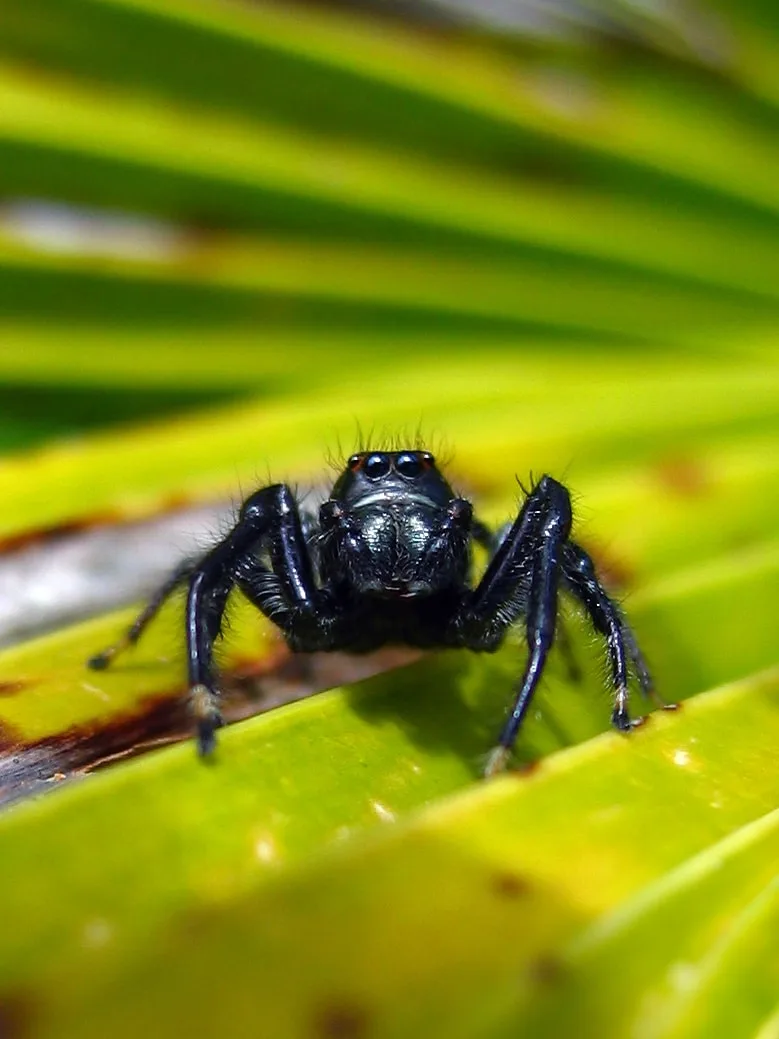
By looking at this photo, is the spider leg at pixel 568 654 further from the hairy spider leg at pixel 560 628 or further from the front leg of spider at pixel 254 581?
the front leg of spider at pixel 254 581

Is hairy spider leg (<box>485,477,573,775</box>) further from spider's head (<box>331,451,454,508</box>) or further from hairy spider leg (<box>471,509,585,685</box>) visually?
spider's head (<box>331,451,454,508</box>)

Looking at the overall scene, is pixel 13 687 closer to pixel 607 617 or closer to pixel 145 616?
pixel 145 616

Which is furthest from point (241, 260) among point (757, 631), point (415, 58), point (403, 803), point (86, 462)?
point (403, 803)

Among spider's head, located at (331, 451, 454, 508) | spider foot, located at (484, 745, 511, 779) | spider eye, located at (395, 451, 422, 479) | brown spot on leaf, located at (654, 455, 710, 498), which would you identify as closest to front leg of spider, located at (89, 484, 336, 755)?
spider's head, located at (331, 451, 454, 508)

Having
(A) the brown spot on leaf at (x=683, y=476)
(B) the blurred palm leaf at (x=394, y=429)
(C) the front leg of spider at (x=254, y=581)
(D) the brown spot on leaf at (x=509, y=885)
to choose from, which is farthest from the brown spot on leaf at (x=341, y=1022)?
(A) the brown spot on leaf at (x=683, y=476)

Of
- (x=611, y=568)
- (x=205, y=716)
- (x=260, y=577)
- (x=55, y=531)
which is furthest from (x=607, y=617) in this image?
(x=55, y=531)
